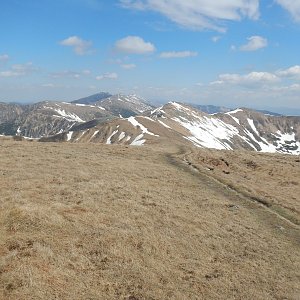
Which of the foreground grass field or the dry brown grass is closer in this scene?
the foreground grass field

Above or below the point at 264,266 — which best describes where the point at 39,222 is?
above

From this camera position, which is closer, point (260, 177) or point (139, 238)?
point (139, 238)

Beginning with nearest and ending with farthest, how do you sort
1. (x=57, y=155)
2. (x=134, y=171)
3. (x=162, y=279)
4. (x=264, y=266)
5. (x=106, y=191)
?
(x=162, y=279), (x=264, y=266), (x=106, y=191), (x=134, y=171), (x=57, y=155)

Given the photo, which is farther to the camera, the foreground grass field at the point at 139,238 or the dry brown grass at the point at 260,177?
the dry brown grass at the point at 260,177

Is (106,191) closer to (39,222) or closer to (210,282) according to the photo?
(39,222)

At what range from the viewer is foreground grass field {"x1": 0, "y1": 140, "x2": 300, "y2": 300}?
17.6m

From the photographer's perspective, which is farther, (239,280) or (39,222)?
(39,222)

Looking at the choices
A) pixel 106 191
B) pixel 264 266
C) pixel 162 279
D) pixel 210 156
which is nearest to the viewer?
pixel 162 279

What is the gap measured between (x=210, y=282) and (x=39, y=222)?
10.1 m

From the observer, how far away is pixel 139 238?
74.0 ft

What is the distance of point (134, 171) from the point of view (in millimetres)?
44062

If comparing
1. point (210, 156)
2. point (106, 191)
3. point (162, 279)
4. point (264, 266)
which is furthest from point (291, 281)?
point (210, 156)

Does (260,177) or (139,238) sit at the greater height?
(139,238)

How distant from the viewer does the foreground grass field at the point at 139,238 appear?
17562 mm
